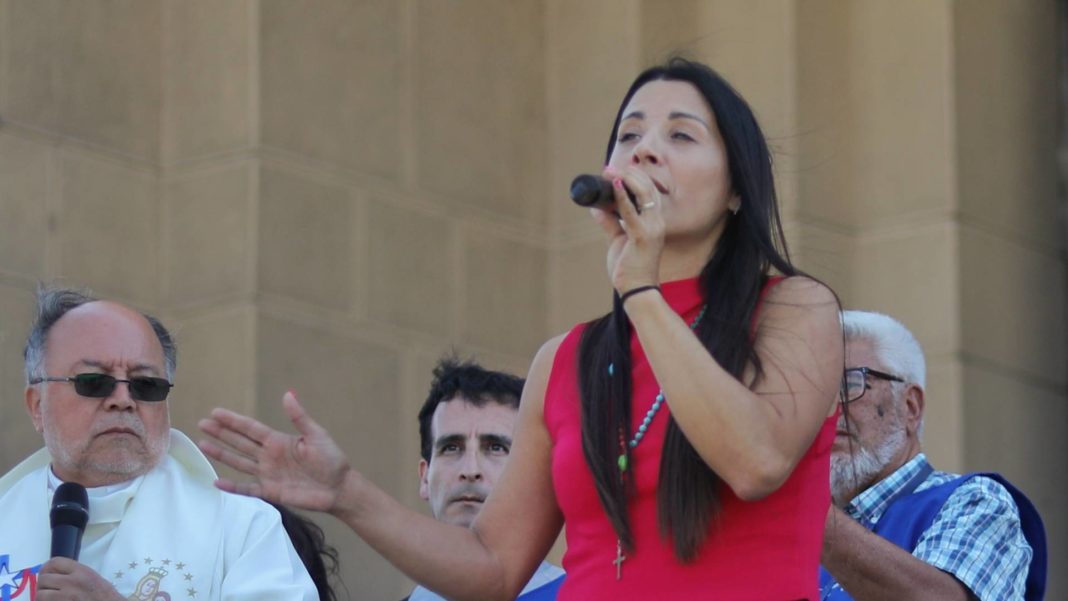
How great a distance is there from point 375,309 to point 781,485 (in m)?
4.29

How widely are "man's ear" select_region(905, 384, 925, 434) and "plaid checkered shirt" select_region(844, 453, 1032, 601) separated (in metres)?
0.30

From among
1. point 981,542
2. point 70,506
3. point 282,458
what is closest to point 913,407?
point 981,542

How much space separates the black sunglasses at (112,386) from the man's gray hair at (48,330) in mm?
106

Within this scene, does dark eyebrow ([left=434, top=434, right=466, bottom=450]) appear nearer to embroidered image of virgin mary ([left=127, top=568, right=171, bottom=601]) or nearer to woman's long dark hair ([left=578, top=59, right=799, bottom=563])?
embroidered image of virgin mary ([left=127, top=568, right=171, bottom=601])

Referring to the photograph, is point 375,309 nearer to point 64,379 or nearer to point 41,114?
point 41,114

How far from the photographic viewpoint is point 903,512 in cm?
500

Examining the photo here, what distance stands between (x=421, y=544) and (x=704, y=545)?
0.47 meters

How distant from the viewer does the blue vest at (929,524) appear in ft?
16.2

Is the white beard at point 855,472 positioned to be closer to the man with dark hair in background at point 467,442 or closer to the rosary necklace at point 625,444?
the man with dark hair in background at point 467,442

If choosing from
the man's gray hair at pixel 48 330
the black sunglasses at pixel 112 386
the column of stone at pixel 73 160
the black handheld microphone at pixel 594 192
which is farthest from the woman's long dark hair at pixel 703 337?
the column of stone at pixel 73 160

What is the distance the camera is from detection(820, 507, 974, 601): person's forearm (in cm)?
448

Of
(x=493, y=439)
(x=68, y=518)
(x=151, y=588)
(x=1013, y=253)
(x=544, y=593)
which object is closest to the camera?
(x=68, y=518)

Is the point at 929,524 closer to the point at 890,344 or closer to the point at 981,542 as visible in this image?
the point at 981,542

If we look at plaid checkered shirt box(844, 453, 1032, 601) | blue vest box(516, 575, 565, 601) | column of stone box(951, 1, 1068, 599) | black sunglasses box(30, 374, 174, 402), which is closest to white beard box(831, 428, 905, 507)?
plaid checkered shirt box(844, 453, 1032, 601)
